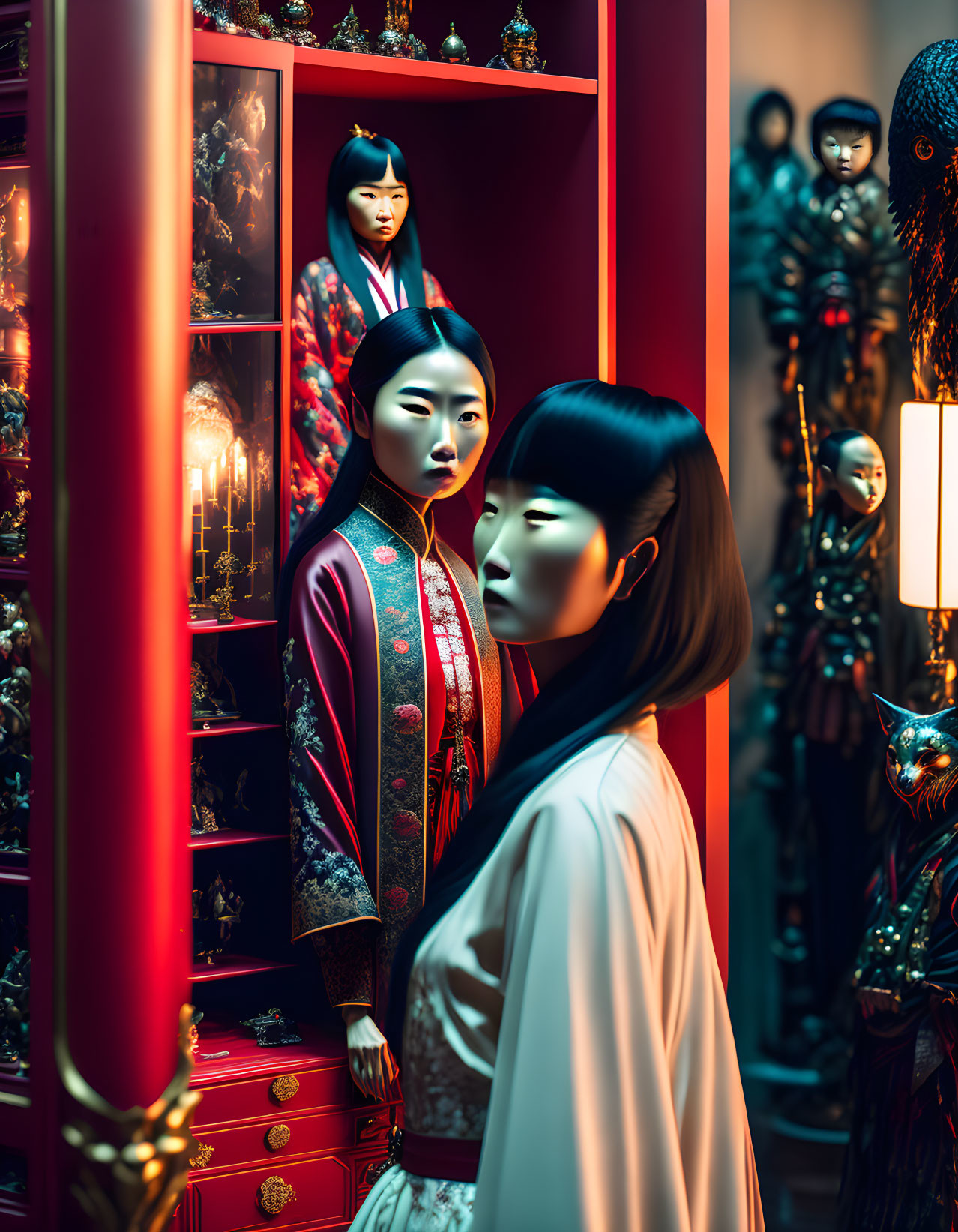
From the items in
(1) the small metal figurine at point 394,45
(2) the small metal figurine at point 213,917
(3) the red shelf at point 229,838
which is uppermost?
(1) the small metal figurine at point 394,45

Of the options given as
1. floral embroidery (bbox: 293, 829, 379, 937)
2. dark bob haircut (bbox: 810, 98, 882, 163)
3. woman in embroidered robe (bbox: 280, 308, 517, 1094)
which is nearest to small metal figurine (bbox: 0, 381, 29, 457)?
woman in embroidered robe (bbox: 280, 308, 517, 1094)

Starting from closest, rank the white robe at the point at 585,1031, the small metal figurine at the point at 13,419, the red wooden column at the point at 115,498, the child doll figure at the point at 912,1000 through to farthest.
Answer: the white robe at the point at 585,1031 → the red wooden column at the point at 115,498 → the small metal figurine at the point at 13,419 → the child doll figure at the point at 912,1000

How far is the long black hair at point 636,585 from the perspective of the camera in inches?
52.7

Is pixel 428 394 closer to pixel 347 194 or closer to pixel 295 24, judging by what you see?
pixel 347 194

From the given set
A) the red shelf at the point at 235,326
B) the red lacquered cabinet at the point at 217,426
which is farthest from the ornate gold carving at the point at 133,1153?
the red shelf at the point at 235,326

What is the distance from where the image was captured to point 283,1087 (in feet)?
7.76

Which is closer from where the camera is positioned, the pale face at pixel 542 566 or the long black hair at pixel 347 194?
the pale face at pixel 542 566

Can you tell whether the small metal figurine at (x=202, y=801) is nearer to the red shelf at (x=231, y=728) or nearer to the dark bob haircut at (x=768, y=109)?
the red shelf at (x=231, y=728)

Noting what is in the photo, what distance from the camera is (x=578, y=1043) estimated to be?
1.17 metres

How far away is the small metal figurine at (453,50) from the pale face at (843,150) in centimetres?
73

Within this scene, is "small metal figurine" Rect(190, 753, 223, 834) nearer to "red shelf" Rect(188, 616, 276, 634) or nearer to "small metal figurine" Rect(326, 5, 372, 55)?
"red shelf" Rect(188, 616, 276, 634)

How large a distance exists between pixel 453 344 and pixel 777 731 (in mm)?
1071

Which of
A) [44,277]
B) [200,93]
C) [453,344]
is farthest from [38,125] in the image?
[453,344]

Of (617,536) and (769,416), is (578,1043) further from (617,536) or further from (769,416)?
(769,416)
